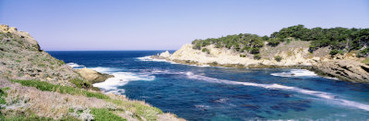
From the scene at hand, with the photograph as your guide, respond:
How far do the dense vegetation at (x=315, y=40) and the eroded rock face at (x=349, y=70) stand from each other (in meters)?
16.4

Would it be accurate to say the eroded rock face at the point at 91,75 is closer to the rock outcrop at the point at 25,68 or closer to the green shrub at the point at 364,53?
the rock outcrop at the point at 25,68

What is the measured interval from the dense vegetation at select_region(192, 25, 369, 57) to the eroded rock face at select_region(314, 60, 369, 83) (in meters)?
16.4

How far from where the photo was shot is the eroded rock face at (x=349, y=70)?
42.9 meters

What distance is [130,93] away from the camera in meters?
31.8

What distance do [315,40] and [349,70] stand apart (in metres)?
42.7

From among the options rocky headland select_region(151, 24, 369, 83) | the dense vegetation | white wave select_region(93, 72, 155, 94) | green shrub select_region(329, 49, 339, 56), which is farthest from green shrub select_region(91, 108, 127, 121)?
green shrub select_region(329, 49, 339, 56)

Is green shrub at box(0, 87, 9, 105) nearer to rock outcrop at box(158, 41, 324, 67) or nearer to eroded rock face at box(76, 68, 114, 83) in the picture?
eroded rock face at box(76, 68, 114, 83)

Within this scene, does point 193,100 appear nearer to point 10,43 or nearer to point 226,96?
point 226,96

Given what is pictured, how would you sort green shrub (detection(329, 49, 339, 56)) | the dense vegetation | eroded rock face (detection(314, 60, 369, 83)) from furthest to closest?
green shrub (detection(329, 49, 339, 56)) → the dense vegetation → eroded rock face (detection(314, 60, 369, 83))

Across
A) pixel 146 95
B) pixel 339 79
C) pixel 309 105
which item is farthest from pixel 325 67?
pixel 146 95

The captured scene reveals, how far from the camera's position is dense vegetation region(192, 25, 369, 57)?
221 ft

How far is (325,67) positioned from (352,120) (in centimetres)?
4097

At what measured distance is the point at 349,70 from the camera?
45.8 m

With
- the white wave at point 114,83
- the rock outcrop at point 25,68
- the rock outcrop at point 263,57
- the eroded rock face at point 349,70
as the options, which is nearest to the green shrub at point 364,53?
the rock outcrop at point 263,57
